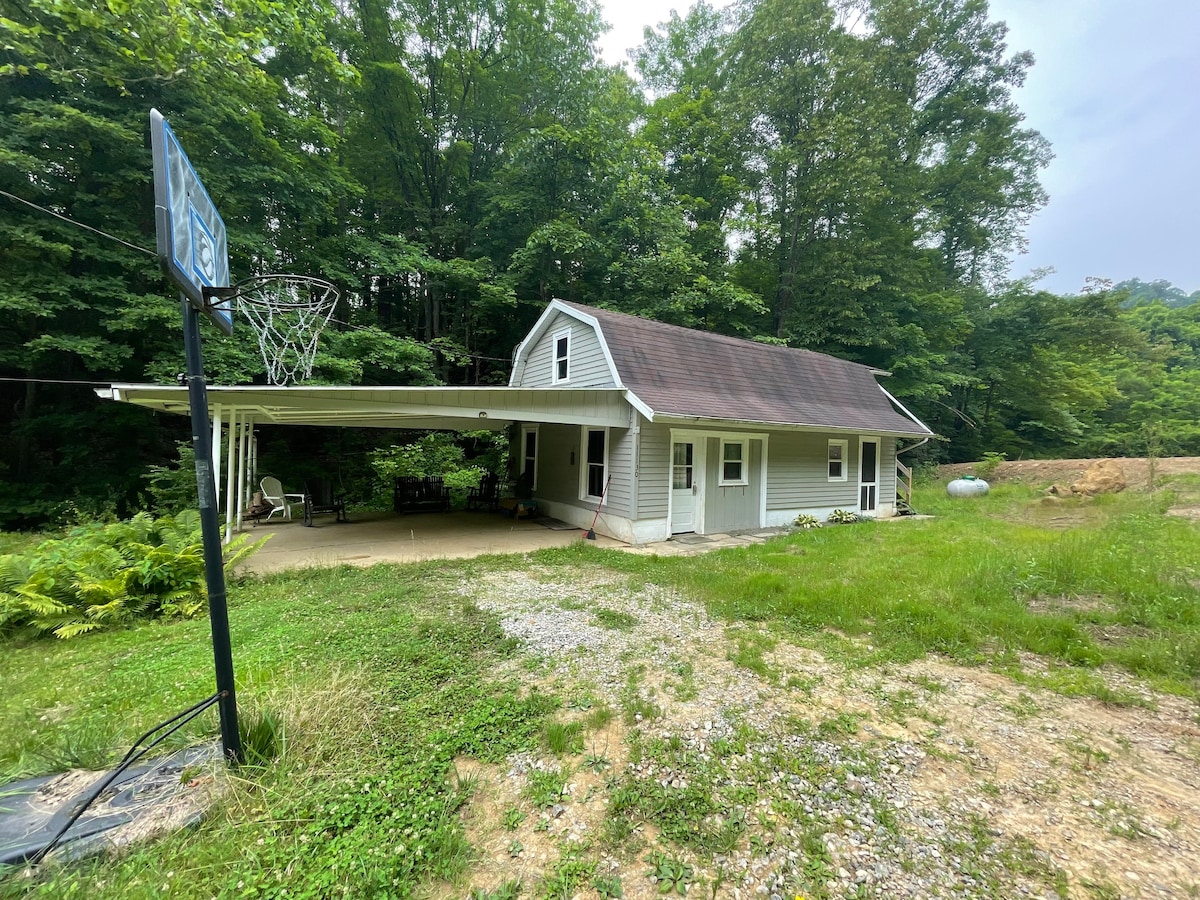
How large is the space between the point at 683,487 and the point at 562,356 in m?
4.20

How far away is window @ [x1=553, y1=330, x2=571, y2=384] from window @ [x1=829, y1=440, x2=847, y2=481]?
683cm

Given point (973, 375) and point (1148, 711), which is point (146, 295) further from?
point (973, 375)

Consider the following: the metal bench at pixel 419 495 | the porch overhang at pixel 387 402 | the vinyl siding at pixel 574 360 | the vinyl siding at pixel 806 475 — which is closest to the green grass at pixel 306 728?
the porch overhang at pixel 387 402

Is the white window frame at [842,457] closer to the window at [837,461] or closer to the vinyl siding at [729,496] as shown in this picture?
the window at [837,461]

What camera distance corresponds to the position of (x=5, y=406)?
1089 centimetres

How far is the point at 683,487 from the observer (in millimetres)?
9133

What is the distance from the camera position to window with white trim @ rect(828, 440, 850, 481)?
37.5 feet

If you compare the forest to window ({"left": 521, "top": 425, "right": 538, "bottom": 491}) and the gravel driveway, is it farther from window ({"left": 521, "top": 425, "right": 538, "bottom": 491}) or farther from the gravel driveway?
the gravel driveway

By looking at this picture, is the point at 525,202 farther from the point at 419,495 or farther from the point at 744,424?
the point at 744,424

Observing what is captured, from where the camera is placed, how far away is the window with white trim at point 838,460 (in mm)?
11444

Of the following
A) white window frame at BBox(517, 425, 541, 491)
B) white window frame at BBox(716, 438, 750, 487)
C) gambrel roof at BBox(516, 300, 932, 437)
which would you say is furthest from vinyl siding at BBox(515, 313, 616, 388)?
white window frame at BBox(716, 438, 750, 487)

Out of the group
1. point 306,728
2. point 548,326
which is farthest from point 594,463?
point 306,728

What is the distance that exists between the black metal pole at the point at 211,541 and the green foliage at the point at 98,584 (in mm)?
3352

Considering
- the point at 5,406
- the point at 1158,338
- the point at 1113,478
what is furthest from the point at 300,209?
the point at 1158,338
